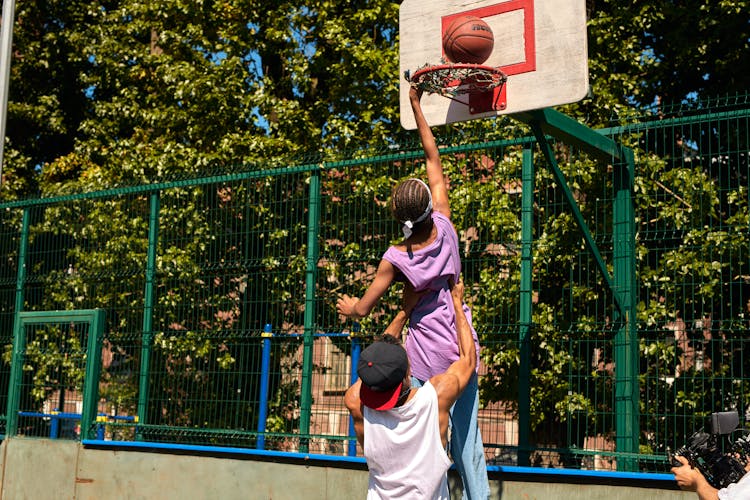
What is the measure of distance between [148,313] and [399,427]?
5648 mm

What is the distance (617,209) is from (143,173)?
10036mm

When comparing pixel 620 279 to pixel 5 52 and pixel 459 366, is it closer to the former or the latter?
pixel 459 366

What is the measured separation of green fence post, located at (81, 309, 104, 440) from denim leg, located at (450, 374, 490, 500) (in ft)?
17.8

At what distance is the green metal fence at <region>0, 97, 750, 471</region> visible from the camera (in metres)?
6.70

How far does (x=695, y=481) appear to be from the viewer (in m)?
3.95

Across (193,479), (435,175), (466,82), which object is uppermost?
(466,82)

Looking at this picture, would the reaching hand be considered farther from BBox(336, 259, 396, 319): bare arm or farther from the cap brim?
the cap brim

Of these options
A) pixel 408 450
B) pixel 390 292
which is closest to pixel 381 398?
pixel 408 450

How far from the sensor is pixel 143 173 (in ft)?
50.7

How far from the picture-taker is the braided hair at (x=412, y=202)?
197 inches

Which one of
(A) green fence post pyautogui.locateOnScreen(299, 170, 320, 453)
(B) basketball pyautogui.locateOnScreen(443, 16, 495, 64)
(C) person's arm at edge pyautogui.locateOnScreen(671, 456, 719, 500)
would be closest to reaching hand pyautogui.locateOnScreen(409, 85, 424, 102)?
(B) basketball pyautogui.locateOnScreen(443, 16, 495, 64)

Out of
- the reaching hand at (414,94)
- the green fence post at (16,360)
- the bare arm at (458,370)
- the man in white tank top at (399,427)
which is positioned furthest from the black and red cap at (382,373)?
the green fence post at (16,360)

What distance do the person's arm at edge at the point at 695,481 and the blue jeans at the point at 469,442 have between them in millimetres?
1441

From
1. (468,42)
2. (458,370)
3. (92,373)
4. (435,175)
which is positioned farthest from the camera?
(92,373)
